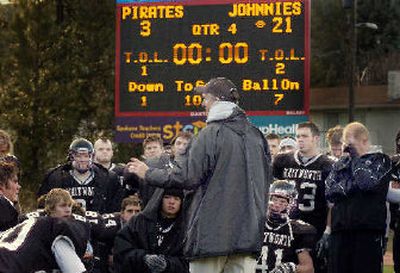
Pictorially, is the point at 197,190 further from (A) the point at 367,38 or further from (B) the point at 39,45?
(A) the point at 367,38

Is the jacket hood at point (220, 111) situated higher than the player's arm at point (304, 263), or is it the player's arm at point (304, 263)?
the jacket hood at point (220, 111)

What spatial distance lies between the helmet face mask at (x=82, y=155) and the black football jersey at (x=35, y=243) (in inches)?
160

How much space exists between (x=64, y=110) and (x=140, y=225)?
53.1 ft

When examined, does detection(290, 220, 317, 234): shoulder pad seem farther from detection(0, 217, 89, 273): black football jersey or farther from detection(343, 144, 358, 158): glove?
detection(0, 217, 89, 273): black football jersey

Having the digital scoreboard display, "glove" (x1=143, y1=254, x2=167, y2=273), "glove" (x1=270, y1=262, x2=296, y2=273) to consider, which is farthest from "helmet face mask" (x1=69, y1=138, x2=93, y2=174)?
the digital scoreboard display

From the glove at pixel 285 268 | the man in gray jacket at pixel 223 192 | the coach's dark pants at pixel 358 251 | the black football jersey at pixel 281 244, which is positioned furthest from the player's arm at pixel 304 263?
the man in gray jacket at pixel 223 192

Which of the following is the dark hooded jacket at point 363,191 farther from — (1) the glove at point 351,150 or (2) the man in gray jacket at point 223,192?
(2) the man in gray jacket at point 223,192

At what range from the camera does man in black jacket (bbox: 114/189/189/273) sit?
402 inches

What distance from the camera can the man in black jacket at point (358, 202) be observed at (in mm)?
10680

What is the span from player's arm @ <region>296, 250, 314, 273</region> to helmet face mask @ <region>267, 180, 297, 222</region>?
1.28 ft

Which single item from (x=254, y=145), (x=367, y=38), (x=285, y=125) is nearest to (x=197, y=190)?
(x=254, y=145)

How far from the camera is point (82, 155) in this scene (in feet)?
39.0

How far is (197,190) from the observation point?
858cm

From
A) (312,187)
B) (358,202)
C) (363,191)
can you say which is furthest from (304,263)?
(312,187)
